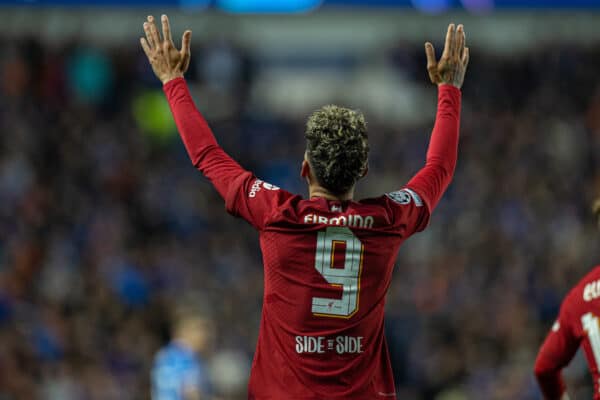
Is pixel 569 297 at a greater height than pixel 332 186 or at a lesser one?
lesser

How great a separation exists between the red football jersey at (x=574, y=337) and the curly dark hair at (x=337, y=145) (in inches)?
51.0

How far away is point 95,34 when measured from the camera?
20500 millimetres

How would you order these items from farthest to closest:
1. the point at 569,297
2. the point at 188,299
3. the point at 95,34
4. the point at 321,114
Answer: the point at 95,34 → the point at 188,299 → the point at 569,297 → the point at 321,114

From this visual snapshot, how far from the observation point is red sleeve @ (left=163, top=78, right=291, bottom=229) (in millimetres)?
3400

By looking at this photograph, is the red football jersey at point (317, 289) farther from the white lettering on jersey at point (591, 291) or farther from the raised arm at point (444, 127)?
the white lettering on jersey at point (591, 291)

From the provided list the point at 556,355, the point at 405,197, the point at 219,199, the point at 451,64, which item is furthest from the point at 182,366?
the point at 219,199

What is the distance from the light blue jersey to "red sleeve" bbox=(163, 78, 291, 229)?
16.8ft

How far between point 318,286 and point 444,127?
0.87 m

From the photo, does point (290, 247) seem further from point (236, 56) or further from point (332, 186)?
point (236, 56)

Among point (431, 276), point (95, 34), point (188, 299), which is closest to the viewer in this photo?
point (188, 299)

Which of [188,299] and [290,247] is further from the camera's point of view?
[188,299]

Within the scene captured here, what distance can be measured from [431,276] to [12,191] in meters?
6.45

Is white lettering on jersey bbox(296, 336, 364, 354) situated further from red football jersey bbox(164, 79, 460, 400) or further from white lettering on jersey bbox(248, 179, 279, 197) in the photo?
white lettering on jersey bbox(248, 179, 279, 197)

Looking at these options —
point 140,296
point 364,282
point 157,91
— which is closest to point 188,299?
point 140,296
